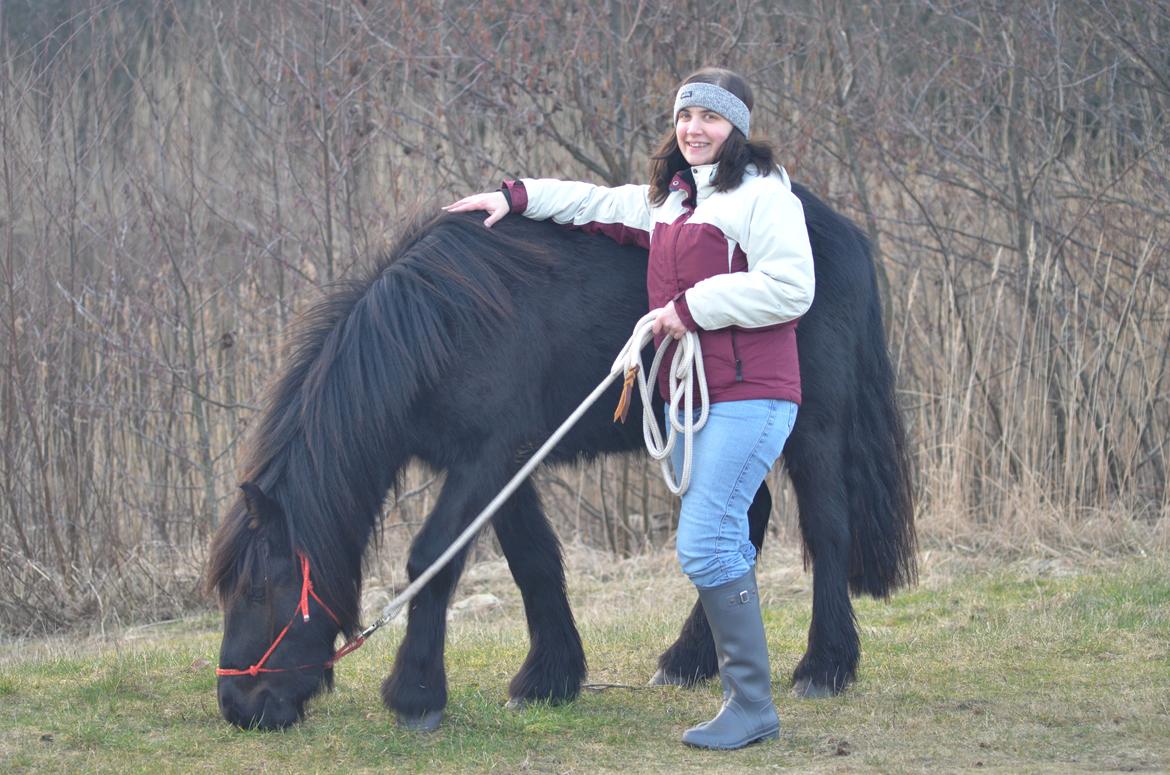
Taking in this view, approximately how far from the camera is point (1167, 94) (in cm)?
782

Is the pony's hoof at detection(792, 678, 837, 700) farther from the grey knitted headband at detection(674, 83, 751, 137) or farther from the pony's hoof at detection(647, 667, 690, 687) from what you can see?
the grey knitted headband at detection(674, 83, 751, 137)

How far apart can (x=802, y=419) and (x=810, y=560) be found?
0.53 meters

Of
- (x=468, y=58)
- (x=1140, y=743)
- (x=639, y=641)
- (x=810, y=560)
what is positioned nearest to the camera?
(x=1140, y=743)

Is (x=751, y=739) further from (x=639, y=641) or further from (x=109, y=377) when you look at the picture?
(x=109, y=377)

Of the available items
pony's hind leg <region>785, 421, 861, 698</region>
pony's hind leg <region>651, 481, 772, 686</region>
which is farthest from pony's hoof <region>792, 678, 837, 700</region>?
pony's hind leg <region>651, 481, 772, 686</region>

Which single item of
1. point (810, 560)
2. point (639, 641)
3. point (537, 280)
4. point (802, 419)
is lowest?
point (639, 641)

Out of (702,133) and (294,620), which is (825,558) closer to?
(702,133)

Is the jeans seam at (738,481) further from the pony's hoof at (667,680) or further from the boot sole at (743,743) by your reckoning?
the pony's hoof at (667,680)

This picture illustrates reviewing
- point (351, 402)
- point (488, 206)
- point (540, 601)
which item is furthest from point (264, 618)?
point (488, 206)

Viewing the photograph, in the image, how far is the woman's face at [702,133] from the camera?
3.84 meters

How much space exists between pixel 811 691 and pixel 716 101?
2007mm

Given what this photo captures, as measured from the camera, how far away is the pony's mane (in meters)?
3.79

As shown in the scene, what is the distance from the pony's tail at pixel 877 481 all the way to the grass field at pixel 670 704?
0.37 m

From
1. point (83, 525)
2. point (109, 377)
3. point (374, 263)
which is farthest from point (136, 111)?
point (374, 263)
